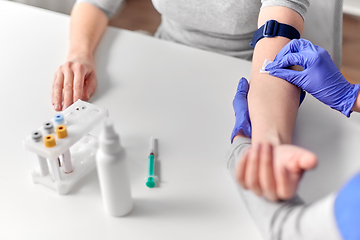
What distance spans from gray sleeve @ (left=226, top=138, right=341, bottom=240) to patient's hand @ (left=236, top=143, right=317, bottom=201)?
0.03m

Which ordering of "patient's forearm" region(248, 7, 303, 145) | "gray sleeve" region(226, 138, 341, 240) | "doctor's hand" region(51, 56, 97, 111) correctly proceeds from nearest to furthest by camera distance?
"gray sleeve" region(226, 138, 341, 240)
"patient's forearm" region(248, 7, 303, 145)
"doctor's hand" region(51, 56, 97, 111)

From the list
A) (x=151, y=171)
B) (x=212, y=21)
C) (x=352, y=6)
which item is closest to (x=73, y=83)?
(x=151, y=171)

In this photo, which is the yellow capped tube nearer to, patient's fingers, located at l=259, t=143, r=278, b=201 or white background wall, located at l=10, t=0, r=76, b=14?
patient's fingers, located at l=259, t=143, r=278, b=201

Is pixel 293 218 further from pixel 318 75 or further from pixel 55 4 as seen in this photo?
pixel 55 4

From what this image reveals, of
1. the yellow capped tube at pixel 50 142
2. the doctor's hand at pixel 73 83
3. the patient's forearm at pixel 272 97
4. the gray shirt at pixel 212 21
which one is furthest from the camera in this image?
the gray shirt at pixel 212 21

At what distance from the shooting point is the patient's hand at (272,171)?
47 centimetres

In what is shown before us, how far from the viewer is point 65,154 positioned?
627mm

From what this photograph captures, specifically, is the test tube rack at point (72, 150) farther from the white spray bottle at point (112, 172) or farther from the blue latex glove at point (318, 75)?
the blue latex glove at point (318, 75)

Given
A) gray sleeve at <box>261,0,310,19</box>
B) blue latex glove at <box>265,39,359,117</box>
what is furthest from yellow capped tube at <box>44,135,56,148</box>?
gray sleeve at <box>261,0,310,19</box>

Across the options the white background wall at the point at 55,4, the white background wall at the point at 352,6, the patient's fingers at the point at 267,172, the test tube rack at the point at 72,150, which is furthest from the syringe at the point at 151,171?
the white background wall at the point at 352,6

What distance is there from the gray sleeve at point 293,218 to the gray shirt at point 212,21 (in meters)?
0.64

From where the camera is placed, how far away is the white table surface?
582 millimetres

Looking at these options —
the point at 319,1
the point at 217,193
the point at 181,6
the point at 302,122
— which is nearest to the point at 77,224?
the point at 217,193

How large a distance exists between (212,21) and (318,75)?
454 millimetres
